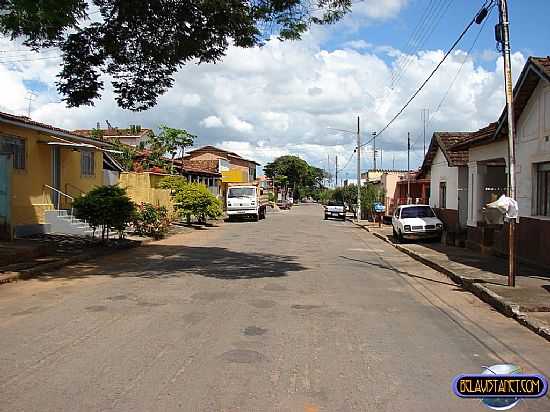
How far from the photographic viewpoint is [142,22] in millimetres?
14141

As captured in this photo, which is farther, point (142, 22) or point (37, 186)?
point (37, 186)

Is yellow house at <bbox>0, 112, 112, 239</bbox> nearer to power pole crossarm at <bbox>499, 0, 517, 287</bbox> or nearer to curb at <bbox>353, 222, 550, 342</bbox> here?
curb at <bbox>353, 222, 550, 342</bbox>

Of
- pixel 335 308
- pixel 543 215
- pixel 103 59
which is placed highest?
pixel 103 59

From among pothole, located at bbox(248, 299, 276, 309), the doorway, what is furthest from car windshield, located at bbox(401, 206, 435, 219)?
pothole, located at bbox(248, 299, 276, 309)

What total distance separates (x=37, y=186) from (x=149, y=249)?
4879mm

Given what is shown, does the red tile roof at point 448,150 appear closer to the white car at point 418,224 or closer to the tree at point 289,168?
the white car at point 418,224

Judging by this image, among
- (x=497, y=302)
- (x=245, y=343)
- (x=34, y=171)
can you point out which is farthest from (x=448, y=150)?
(x=245, y=343)

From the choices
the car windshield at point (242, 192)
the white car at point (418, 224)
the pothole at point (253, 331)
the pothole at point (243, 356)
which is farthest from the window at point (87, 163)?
the pothole at point (243, 356)

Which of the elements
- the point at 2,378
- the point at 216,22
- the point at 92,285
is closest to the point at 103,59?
the point at 216,22

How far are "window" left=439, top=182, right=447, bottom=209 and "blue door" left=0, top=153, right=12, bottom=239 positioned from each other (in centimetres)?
1851

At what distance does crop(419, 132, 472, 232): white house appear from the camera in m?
23.9

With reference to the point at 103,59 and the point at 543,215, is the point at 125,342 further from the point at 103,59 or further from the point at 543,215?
the point at 543,215

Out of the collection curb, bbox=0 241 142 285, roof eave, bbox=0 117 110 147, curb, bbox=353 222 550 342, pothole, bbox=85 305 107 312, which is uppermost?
roof eave, bbox=0 117 110 147

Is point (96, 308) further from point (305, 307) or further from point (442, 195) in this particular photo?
point (442, 195)
